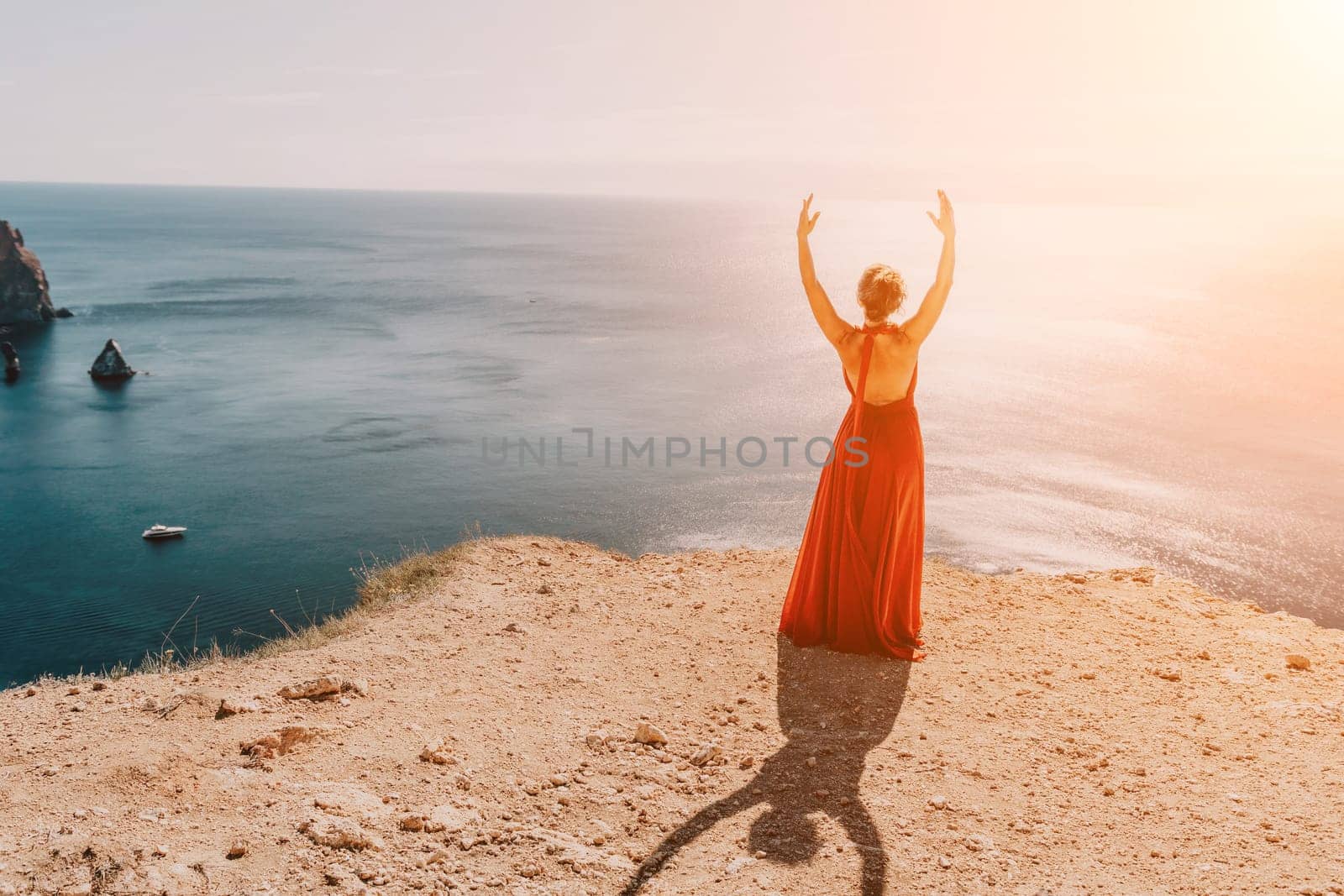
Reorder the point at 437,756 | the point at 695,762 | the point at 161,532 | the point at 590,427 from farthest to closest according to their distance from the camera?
the point at 590,427, the point at 161,532, the point at 695,762, the point at 437,756

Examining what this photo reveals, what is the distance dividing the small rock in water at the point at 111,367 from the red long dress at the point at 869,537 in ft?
158

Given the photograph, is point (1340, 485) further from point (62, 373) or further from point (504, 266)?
point (504, 266)

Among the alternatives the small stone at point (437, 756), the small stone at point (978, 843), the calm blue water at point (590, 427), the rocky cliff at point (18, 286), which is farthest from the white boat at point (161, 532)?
the rocky cliff at point (18, 286)

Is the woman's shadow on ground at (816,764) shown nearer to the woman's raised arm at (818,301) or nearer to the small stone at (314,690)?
the woman's raised arm at (818,301)

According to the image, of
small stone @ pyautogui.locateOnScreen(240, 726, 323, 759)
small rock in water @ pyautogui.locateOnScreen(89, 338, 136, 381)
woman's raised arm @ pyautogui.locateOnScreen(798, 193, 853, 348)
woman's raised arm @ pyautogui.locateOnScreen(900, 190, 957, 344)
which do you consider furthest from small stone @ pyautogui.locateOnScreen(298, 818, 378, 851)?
small rock in water @ pyautogui.locateOnScreen(89, 338, 136, 381)

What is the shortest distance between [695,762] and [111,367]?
49.4 m

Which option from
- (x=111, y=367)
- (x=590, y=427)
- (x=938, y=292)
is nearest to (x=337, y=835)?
(x=938, y=292)

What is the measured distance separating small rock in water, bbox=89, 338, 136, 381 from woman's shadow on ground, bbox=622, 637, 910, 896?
4811 cm

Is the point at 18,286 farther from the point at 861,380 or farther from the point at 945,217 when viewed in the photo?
the point at 945,217

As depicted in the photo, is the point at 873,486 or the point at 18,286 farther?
the point at 18,286

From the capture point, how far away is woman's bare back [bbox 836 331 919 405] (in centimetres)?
626

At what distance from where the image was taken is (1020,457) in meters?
27.8

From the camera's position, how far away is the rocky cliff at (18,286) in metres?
60.0

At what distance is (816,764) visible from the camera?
5145mm
